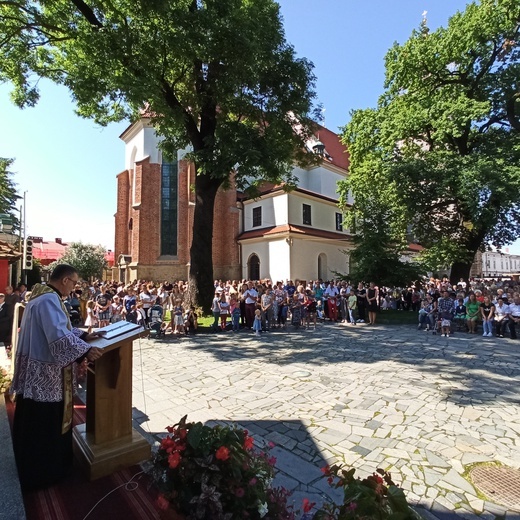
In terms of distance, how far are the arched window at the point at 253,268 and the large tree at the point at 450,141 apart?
32.0 feet

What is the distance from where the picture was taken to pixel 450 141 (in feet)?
68.5

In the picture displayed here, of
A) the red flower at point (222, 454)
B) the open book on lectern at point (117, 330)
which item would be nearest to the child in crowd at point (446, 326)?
the open book on lectern at point (117, 330)

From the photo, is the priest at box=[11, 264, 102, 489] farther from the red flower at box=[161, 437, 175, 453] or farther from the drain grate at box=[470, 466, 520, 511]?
the drain grate at box=[470, 466, 520, 511]

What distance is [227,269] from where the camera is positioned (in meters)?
29.8

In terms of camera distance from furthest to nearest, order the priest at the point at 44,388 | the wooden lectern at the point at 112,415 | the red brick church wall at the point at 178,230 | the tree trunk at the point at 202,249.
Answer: the red brick church wall at the point at 178,230 < the tree trunk at the point at 202,249 < the wooden lectern at the point at 112,415 < the priest at the point at 44,388

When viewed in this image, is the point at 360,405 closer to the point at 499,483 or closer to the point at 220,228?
the point at 499,483

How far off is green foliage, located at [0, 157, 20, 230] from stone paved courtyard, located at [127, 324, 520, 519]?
28.4 m

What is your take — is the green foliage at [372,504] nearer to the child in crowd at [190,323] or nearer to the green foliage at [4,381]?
the green foliage at [4,381]

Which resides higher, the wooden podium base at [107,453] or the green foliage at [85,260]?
the green foliage at [85,260]

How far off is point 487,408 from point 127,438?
5.14m

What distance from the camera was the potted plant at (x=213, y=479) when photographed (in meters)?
1.95

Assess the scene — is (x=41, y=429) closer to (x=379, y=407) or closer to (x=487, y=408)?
(x=379, y=407)

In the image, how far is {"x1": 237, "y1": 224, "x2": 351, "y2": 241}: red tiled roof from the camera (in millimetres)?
26331

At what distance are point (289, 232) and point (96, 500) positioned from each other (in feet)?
78.4
